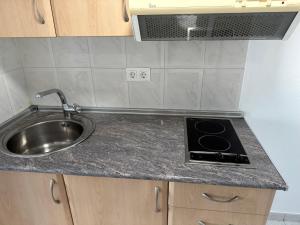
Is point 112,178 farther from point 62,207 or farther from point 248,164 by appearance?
point 248,164

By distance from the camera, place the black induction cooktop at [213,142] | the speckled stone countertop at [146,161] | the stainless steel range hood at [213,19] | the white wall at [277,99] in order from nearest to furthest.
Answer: the stainless steel range hood at [213,19], the speckled stone countertop at [146,161], the black induction cooktop at [213,142], the white wall at [277,99]

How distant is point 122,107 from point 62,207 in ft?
2.26

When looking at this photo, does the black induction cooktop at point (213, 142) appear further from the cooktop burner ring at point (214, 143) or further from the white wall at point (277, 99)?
the white wall at point (277, 99)

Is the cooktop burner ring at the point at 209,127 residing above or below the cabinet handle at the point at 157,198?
above

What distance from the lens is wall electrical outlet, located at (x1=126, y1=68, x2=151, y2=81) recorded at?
→ 1335mm

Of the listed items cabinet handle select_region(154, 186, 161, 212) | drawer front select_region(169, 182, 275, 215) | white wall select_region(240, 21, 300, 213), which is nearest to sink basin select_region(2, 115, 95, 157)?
cabinet handle select_region(154, 186, 161, 212)

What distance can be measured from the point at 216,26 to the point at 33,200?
1184 millimetres

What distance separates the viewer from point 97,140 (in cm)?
116

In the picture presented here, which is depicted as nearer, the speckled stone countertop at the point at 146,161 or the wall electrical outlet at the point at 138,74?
the speckled stone countertop at the point at 146,161

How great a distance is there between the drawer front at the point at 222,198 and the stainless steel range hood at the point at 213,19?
2.12 feet

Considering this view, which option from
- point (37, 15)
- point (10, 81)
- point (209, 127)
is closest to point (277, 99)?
point (209, 127)

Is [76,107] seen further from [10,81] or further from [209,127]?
[209,127]

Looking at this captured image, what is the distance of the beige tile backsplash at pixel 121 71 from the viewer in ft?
4.17

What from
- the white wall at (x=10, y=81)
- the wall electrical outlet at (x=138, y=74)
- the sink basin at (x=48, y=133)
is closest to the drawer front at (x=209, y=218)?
the sink basin at (x=48, y=133)
